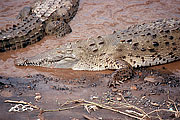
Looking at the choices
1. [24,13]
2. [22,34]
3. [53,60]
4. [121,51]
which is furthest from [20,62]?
[24,13]

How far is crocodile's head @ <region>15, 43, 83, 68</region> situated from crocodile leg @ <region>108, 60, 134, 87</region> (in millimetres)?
1078

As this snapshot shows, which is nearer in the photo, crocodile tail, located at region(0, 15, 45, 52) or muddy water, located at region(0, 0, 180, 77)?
muddy water, located at region(0, 0, 180, 77)

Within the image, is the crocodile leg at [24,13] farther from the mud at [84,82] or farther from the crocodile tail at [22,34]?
the crocodile tail at [22,34]

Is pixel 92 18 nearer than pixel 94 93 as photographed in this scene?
No

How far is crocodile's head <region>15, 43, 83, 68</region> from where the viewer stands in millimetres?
5156

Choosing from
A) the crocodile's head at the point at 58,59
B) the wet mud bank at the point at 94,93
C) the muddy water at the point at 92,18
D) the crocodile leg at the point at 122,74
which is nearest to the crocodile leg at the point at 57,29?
the muddy water at the point at 92,18

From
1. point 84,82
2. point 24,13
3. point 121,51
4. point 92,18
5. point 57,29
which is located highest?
point 24,13

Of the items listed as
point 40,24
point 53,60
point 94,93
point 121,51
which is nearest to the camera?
point 94,93

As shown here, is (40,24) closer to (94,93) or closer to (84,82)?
(84,82)

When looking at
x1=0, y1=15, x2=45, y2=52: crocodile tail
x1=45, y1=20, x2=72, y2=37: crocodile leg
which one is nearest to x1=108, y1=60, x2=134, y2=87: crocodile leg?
x1=45, y1=20, x2=72, y2=37: crocodile leg

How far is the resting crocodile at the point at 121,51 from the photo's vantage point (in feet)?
16.7

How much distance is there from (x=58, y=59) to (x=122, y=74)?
157 cm

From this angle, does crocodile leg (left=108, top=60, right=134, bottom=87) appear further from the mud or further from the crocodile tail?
the crocodile tail

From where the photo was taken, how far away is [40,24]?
22.8ft
